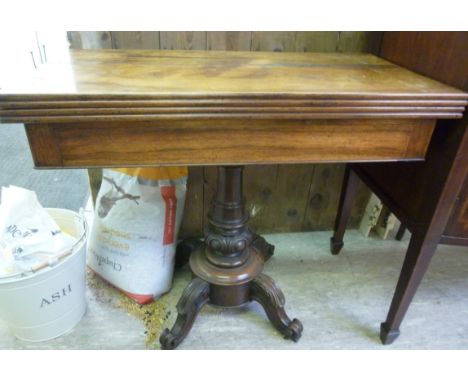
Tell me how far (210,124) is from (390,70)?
531mm

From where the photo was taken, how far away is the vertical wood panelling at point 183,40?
106 cm

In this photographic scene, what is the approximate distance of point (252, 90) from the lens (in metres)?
0.64

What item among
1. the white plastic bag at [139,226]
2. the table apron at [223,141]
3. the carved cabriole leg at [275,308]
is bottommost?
the carved cabriole leg at [275,308]

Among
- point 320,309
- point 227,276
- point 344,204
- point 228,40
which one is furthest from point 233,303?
point 228,40

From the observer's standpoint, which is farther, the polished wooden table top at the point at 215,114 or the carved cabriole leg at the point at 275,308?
the carved cabriole leg at the point at 275,308

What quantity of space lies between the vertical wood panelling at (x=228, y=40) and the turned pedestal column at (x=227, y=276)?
1.49ft

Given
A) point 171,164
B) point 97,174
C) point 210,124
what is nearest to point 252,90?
point 210,124

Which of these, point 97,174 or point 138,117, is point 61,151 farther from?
point 97,174

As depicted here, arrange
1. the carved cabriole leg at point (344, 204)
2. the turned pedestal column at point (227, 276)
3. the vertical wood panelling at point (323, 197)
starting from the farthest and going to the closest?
the vertical wood panelling at point (323, 197) → the carved cabriole leg at point (344, 204) → the turned pedestal column at point (227, 276)

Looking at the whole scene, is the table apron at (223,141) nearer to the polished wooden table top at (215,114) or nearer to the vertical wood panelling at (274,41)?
the polished wooden table top at (215,114)

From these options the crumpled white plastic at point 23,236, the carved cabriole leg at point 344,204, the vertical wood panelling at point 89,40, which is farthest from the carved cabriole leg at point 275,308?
the vertical wood panelling at point 89,40

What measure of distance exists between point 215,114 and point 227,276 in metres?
0.57

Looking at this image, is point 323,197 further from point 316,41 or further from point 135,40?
point 135,40

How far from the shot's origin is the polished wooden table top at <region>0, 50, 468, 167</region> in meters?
0.60
